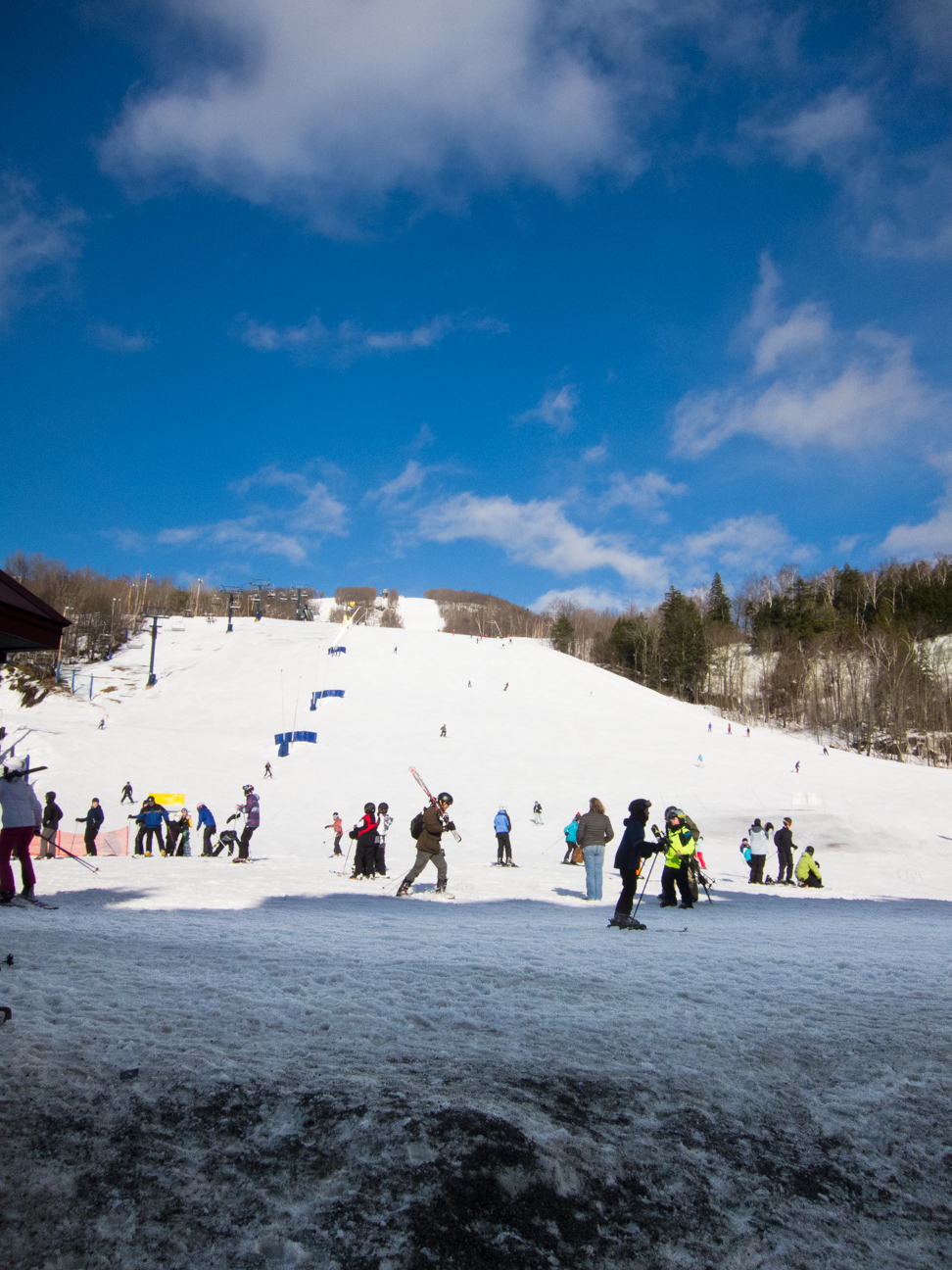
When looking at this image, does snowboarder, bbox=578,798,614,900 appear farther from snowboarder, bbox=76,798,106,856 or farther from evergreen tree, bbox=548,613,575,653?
evergreen tree, bbox=548,613,575,653

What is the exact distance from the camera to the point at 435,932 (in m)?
8.30

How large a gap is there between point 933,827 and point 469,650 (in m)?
42.4

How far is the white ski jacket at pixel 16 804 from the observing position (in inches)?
335

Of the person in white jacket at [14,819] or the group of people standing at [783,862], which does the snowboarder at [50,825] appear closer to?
the person in white jacket at [14,819]

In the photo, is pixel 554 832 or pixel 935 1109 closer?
pixel 935 1109

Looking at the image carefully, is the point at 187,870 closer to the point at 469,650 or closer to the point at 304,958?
the point at 304,958

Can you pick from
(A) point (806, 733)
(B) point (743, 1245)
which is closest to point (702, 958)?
(B) point (743, 1245)

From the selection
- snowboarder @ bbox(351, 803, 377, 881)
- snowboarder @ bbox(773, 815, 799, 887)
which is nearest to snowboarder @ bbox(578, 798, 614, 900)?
snowboarder @ bbox(351, 803, 377, 881)

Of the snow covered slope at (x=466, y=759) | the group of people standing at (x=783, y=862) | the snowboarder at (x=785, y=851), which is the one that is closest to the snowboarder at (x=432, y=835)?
the snow covered slope at (x=466, y=759)

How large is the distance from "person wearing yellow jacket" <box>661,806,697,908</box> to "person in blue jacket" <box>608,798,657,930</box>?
2.84 metres

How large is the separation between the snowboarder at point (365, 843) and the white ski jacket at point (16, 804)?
Answer: 301 inches

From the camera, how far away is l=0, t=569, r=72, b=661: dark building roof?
344 centimetres

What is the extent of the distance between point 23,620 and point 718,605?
104148mm

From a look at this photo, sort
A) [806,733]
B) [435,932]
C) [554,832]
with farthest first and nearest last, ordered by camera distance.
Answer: [806,733] < [554,832] < [435,932]
